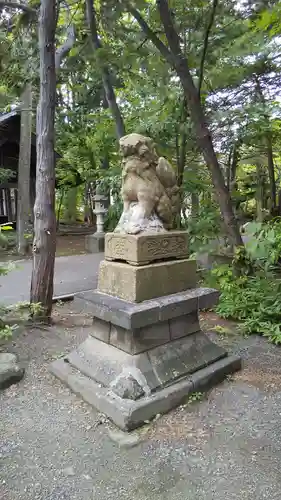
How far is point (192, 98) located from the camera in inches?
187

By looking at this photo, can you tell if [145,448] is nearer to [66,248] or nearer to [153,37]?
[153,37]

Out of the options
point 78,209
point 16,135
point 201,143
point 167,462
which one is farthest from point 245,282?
point 78,209

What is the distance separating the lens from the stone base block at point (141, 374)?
7.82 feet

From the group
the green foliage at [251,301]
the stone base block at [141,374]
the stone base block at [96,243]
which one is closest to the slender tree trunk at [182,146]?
the green foliage at [251,301]

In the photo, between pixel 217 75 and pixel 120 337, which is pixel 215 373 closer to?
pixel 120 337

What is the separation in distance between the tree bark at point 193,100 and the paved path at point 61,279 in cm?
270

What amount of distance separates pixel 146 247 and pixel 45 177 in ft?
6.74

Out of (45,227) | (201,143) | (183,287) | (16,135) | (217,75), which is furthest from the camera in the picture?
(16,135)

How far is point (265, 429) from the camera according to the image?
227 centimetres

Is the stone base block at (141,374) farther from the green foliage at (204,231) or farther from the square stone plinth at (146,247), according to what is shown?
the green foliage at (204,231)

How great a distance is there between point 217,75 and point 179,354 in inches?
184

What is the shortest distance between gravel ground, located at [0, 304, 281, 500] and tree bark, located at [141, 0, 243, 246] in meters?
2.54

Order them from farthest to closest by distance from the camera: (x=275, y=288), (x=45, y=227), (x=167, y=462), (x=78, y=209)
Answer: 1. (x=78, y=209)
2. (x=275, y=288)
3. (x=45, y=227)
4. (x=167, y=462)

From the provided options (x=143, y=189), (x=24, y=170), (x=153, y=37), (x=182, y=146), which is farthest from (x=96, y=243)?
(x=143, y=189)
